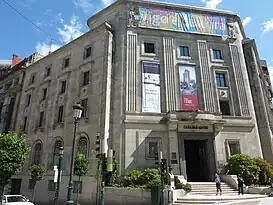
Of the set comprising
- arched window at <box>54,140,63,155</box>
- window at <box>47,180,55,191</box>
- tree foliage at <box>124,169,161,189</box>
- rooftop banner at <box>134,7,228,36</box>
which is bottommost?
window at <box>47,180,55,191</box>

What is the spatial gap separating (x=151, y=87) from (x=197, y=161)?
Result: 8990mm

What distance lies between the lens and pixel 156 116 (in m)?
22.2

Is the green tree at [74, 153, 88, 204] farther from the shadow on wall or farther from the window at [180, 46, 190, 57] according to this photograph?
the window at [180, 46, 190, 57]

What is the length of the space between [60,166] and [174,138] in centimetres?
1277

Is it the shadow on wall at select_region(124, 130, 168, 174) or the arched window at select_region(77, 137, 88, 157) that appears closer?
the shadow on wall at select_region(124, 130, 168, 174)

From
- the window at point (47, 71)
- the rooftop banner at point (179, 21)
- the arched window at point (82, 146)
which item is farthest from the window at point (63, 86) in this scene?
the rooftop banner at point (179, 21)

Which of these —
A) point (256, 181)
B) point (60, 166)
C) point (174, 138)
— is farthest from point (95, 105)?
point (256, 181)

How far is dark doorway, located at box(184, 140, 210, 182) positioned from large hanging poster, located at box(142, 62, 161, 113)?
4990mm

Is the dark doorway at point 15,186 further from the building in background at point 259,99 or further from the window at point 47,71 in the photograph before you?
the building in background at point 259,99

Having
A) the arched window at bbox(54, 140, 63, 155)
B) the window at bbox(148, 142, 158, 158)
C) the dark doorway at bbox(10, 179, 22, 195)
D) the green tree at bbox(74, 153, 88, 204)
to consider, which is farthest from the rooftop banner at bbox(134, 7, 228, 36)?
the dark doorway at bbox(10, 179, 22, 195)

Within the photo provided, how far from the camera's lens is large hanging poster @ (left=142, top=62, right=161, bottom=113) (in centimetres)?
2264

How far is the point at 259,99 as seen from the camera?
84.3 ft

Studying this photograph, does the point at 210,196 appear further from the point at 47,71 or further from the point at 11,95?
the point at 11,95

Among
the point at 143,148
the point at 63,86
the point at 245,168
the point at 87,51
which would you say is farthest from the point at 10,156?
the point at 245,168
